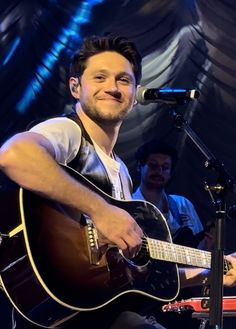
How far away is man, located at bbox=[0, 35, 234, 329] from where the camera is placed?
2.04 meters

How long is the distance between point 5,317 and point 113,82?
2155 mm

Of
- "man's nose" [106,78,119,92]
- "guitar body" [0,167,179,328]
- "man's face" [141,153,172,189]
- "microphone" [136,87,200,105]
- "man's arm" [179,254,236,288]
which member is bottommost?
"man's arm" [179,254,236,288]

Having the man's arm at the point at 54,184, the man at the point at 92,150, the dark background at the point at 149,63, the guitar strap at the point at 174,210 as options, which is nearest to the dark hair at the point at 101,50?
the man at the point at 92,150

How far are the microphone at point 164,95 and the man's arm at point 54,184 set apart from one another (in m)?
0.47

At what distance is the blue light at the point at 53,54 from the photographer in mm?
4938

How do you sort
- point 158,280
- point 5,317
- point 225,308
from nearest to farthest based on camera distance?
point 158,280 → point 225,308 → point 5,317

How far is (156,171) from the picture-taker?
436 centimetres

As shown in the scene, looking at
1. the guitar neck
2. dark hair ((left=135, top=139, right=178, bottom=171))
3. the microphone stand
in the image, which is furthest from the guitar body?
dark hair ((left=135, top=139, right=178, bottom=171))

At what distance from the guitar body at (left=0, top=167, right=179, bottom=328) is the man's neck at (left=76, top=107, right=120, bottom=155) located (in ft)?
0.82

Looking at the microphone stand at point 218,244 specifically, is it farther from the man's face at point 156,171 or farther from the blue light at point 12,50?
the blue light at point 12,50

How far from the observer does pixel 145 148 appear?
14.6 ft

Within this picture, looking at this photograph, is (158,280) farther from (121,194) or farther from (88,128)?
(88,128)

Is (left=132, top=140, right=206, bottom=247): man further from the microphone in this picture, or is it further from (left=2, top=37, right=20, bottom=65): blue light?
the microphone

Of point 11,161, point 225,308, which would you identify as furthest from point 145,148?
point 11,161
